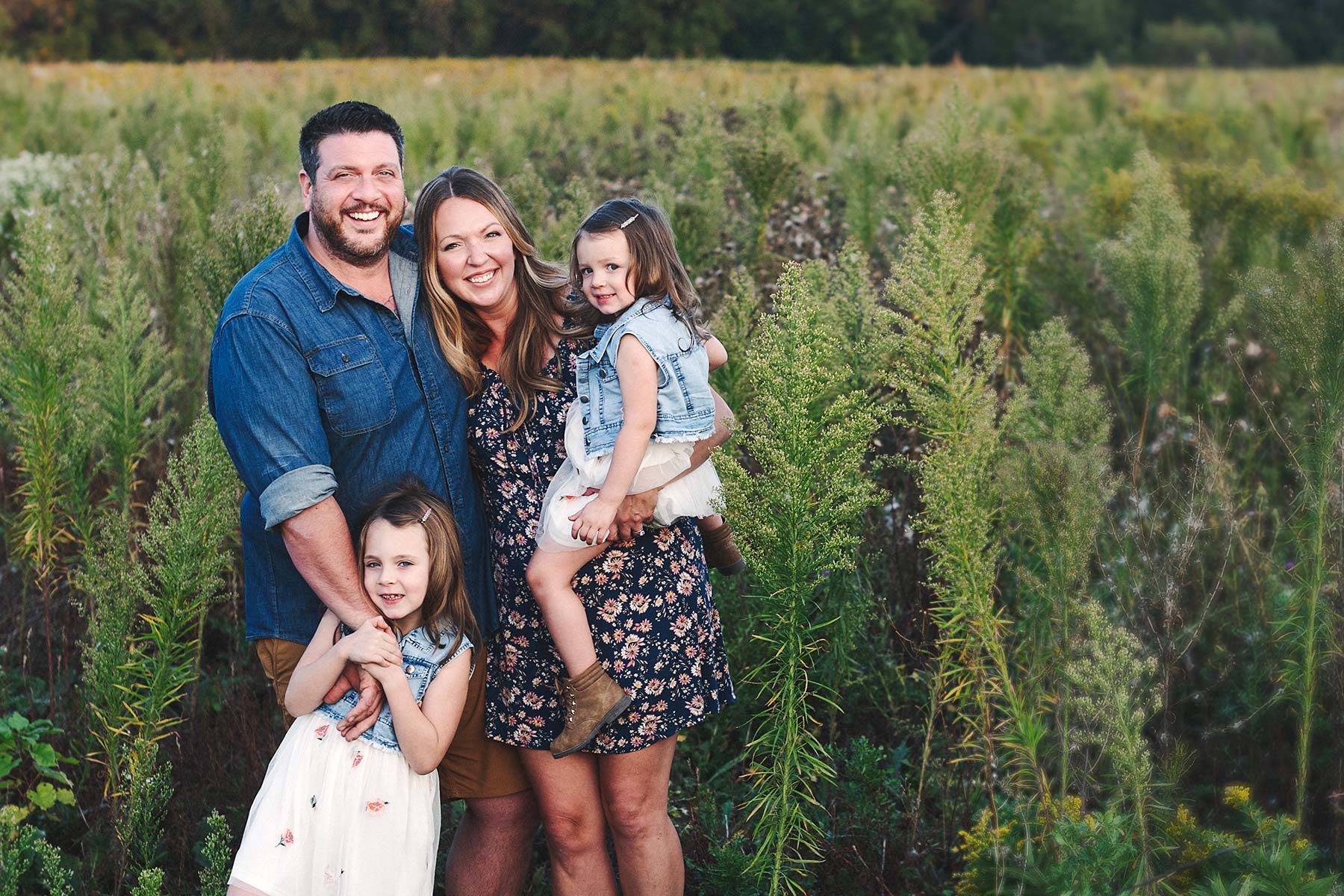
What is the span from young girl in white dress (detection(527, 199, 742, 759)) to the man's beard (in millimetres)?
454

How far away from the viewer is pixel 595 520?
8.64 feet

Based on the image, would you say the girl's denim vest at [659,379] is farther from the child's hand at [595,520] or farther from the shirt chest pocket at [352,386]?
the shirt chest pocket at [352,386]

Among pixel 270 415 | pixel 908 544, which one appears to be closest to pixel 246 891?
pixel 270 415

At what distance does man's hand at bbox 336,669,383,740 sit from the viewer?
260 cm

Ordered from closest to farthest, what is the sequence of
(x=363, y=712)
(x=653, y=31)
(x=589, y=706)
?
(x=363, y=712), (x=589, y=706), (x=653, y=31)

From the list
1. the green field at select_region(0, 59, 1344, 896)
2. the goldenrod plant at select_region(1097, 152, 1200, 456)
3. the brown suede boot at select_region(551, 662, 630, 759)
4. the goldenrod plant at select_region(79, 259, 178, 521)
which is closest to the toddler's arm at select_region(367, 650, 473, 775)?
the brown suede boot at select_region(551, 662, 630, 759)

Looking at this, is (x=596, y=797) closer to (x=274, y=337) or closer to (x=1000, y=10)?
(x=274, y=337)

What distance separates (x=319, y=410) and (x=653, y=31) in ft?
128

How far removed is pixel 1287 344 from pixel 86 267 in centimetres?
504

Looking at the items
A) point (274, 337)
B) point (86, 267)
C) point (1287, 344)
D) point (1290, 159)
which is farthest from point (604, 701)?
point (1290, 159)

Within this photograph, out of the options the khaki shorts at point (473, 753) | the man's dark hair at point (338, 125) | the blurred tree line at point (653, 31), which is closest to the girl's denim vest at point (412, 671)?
the khaki shorts at point (473, 753)

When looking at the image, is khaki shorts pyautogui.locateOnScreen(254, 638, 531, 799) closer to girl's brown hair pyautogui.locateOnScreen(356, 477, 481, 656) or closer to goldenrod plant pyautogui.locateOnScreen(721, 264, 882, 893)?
girl's brown hair pyautogui.locateOnScreen(356, 477, 481, 656)

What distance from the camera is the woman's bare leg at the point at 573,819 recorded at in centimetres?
285

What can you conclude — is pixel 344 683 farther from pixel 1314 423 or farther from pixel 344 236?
pixel 1314 423
